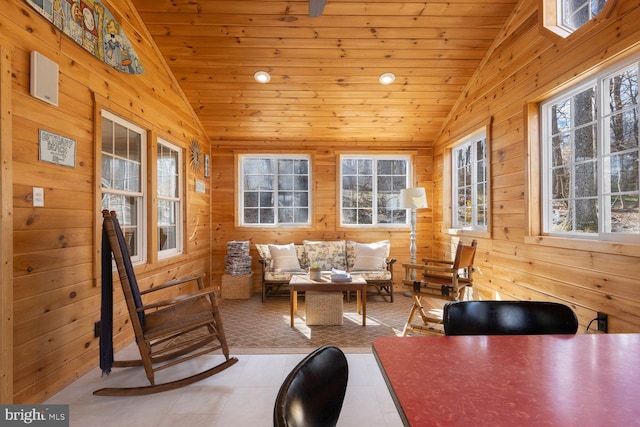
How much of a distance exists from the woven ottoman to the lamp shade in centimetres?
199

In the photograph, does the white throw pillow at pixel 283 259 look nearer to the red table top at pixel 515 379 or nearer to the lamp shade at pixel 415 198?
the lamp shade at pixel 415 198

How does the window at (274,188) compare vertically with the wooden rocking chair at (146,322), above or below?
above

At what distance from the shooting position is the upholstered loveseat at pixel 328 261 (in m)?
4.79

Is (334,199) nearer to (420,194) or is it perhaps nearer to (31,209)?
(420,194)

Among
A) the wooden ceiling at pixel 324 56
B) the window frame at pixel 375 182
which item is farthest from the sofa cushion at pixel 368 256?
the wooden ceiling at pixel 324 56

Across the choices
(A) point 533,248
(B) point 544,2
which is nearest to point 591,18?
(B) point 544,2

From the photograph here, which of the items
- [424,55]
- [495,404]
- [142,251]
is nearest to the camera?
[495,404]

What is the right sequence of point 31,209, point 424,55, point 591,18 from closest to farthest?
1. point 31,209
2. point 591,18
3. point 424,55

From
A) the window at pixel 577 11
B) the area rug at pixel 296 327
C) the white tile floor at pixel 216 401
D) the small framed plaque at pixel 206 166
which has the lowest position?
the area rug at pixel 296 327

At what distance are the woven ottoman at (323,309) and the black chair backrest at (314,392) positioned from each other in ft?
9.44

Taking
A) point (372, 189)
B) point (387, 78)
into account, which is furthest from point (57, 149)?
point (372, 189)

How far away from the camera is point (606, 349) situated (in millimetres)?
1003

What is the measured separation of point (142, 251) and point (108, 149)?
3.67 ft

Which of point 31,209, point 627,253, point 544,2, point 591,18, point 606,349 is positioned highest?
point 544,2
